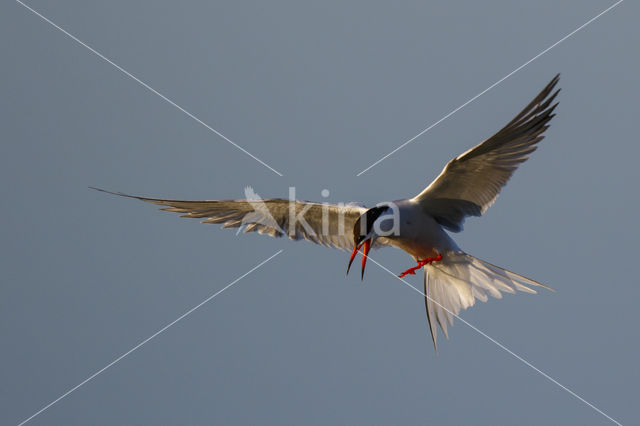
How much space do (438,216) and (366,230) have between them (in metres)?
0.75

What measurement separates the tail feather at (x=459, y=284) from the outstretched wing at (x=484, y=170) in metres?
0.40

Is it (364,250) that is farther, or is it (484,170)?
(364,250)

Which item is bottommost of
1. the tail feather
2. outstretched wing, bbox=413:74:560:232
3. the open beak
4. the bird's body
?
the tail feather

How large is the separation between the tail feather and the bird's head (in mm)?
676

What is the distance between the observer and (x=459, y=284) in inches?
297

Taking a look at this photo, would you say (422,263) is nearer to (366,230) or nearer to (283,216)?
(366,230)

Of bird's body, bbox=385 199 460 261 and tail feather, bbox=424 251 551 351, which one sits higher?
bird's body, bbox=385 199 460 261

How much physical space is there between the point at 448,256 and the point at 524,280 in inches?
34.7

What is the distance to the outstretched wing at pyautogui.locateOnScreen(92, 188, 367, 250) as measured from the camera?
7988 mm

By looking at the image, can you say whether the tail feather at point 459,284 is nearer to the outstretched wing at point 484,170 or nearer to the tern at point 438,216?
the tern at point 438,216

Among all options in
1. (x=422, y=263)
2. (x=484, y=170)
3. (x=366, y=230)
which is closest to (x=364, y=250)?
(x=366, y=230)

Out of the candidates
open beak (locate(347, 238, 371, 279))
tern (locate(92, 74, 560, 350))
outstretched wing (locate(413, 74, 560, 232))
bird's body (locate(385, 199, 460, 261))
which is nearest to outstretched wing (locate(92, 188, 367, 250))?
tern (locate(92, 74, 560, 350))

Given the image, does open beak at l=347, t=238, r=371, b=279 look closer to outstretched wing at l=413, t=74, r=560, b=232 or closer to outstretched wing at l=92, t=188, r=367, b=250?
outstretched wing at l=92, t=188, r=367, b=250

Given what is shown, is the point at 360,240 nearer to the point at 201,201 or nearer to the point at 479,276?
the point at 479,276
